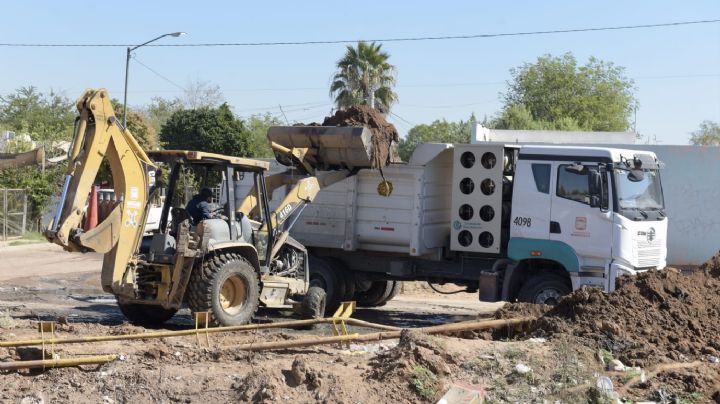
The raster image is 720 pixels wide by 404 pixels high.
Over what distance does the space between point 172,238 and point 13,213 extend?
1942 centimetres

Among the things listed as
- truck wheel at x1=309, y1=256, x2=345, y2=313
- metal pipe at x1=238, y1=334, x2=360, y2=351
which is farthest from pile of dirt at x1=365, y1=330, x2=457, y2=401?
truck wheel at x1=309, y1=256, x2=345, y2=313

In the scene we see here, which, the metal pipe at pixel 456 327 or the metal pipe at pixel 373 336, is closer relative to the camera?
the metal pipe at pixel 373 336

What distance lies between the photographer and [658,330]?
33.7 feet

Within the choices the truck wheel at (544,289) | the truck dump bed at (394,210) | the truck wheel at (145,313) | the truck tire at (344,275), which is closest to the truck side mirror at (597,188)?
the truck wheel at (544,289)

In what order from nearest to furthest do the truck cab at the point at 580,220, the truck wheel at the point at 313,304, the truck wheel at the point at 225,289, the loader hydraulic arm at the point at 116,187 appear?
1. the loader hydraulic arm at the point at 116,187
2. the truck wheel at the point at 225,289
3. the truck cab at the point at 580,220
4. the truck wheel at the point at 313,304

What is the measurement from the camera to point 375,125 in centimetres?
1527

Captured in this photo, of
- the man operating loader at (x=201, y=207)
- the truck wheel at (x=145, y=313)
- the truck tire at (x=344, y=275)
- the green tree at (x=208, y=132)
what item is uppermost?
the green tree at (x=208, y=132)

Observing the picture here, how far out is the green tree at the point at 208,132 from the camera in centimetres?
3997

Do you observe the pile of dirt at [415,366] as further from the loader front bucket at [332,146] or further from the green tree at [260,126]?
the green tree at [260,126]

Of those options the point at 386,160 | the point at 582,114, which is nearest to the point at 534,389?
the point at 386,160

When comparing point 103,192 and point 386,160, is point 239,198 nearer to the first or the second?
point 386,160

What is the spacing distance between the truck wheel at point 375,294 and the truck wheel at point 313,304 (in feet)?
9.45

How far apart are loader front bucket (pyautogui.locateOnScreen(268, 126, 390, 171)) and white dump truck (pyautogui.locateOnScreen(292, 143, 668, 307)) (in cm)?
35

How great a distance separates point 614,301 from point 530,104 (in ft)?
148
